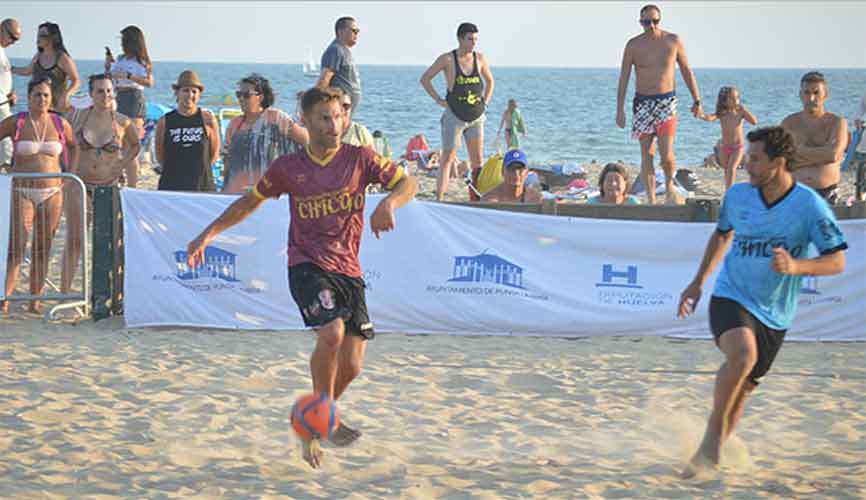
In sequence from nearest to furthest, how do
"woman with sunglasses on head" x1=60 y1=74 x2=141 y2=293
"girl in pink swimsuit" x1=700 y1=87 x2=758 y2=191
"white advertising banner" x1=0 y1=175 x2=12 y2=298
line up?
"white advertising banner" x1=0 y1=175 x2=12 y2=298 < "woman with sunglasses on head" x1=60 y1=74 x2=141 y2=293 < "girl in pink swimsuit" x1=700 y1=87 x2=758 y2=191

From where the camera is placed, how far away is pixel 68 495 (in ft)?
17.8

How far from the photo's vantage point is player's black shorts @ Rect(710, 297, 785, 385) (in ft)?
18.3

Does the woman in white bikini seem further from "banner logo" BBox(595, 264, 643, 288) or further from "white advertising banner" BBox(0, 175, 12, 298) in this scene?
"banner logo" BBox(595, 264, 643, 288)

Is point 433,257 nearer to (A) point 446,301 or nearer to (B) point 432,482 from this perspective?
(A) point 446,301

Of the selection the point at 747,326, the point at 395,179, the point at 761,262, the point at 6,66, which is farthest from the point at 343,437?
the point at 6,66

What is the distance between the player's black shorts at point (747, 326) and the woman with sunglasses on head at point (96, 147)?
18.5 ft

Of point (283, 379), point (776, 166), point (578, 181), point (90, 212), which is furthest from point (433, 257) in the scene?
point (578, 181)

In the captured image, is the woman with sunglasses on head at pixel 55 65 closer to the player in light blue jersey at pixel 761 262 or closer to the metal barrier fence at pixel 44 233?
the metal barrier fence at pixel 44 233

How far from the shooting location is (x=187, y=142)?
9.80m

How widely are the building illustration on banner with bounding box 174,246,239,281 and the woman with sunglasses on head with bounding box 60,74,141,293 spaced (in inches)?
38.7

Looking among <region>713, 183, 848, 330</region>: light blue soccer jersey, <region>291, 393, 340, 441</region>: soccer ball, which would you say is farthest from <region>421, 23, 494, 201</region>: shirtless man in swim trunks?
<region>291, 393, 340, 441</region>: soccer ball

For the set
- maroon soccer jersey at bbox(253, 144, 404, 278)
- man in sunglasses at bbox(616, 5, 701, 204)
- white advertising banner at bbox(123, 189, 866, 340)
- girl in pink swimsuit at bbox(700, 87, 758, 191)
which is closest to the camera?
maroon soccer jersey at bbox(253, 144, 404, 278)

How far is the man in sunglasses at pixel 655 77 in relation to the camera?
10773 millimetres

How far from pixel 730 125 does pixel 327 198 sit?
8013mm
